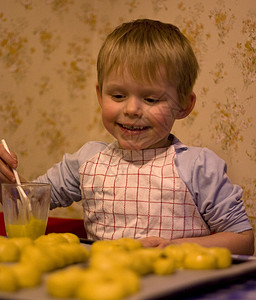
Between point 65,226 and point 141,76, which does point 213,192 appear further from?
point 65,226

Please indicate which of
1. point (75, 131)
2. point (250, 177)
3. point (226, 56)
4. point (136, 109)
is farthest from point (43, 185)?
point (75, 131)

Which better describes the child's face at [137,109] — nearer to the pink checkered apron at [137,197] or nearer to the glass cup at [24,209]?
the pink checkered apron at [137,197]

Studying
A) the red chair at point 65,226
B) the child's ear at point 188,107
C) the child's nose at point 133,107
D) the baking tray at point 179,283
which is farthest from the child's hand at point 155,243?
the red chair at point 65,226

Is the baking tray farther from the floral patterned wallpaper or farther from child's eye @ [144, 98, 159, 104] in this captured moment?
the floral patterned wallpaper

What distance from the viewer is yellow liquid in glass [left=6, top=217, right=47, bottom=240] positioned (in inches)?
33.6

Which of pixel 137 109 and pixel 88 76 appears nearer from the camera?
pixel 137 109

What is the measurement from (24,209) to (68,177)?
13.7 inches

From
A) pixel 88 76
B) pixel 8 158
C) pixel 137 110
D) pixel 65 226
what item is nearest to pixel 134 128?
pixel 137 110

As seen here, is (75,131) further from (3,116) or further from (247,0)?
(247,0)

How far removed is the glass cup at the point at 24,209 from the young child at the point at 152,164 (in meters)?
0.17

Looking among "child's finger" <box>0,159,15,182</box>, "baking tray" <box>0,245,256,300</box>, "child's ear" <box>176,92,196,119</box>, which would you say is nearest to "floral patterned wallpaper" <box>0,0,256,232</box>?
"child's ear" <box>176,92,196,119</box>

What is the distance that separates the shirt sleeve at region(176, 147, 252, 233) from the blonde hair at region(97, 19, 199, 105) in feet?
0.61

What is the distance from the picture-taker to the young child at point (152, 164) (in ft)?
3.37

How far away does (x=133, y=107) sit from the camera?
1.04 meters
